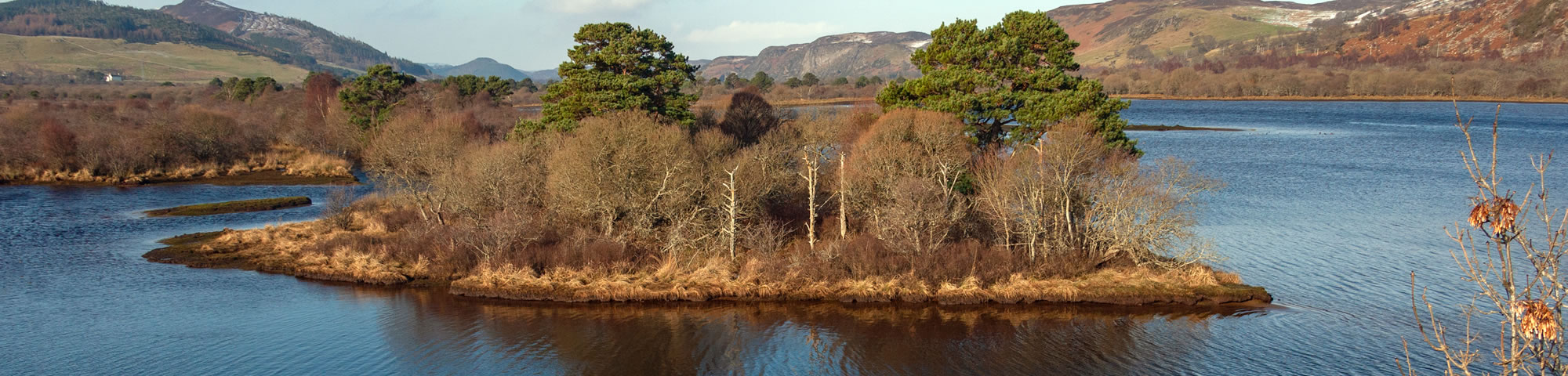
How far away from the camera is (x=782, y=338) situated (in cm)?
2945

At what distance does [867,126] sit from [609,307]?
790 inches

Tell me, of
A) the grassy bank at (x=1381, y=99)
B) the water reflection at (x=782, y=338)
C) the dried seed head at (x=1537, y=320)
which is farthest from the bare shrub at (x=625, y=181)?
the grassy bank at (x=1381, y=99)

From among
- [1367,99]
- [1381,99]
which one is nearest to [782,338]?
[1381,99]

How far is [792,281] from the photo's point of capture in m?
34.7

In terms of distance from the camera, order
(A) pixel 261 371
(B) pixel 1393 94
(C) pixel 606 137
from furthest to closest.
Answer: (B) pixel 1393 94
(C) pixel 606 137
(A) pixel 261 371

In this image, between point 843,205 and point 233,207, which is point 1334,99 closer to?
point 843,205

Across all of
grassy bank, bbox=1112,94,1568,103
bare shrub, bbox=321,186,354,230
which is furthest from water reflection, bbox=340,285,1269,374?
grassy bank, bbox=1112,94,1568,103

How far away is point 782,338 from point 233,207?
1665 inches

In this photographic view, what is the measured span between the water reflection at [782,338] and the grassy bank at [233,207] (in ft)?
86.3

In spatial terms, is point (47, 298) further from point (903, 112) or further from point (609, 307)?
point (903, 112)

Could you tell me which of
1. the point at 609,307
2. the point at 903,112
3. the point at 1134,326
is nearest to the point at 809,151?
the point at 903,112

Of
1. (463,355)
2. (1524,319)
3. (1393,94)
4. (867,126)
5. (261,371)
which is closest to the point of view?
(1524,319)

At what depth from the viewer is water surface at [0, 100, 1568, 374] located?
26391 millimetres

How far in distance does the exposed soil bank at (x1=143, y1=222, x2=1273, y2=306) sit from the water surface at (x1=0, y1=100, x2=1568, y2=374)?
0.68 meters
